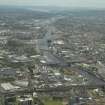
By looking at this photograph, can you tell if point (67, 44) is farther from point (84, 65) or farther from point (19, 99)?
point (19, 99)

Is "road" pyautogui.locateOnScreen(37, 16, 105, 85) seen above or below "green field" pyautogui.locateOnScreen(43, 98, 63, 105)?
below

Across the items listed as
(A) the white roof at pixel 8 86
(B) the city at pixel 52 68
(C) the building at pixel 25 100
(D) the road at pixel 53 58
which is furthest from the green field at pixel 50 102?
(D) the road at pixel 53 58

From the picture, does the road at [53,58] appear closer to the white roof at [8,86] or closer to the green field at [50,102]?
the green field at [50,102]

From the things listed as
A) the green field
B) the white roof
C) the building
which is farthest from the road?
the building

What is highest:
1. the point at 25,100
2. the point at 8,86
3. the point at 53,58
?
the point at 25,100

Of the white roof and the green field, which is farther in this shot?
the white roof

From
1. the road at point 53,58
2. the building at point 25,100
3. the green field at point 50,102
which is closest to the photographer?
the building at point 25,100

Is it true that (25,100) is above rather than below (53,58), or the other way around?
above

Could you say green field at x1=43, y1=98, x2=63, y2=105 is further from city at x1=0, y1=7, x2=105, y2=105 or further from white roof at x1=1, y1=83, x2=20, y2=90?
white roof at x1=1, y1=83, x2=20, y2=90

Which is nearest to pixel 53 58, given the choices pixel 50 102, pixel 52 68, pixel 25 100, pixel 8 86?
pixel 52 68

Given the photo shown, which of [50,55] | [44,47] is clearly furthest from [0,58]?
[44,47]

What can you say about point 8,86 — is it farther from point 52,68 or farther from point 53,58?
point 53,58
